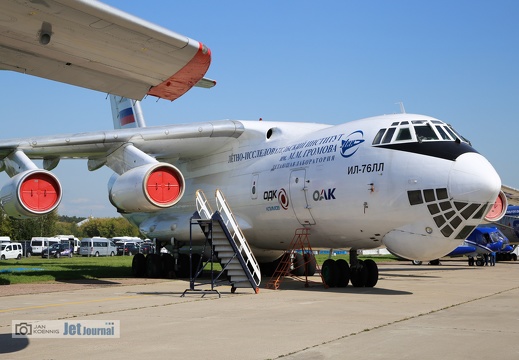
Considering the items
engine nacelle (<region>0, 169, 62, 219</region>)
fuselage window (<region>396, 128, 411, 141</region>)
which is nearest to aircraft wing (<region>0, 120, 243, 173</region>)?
engine nacelle (<region>0, 169, 62, 219</region>)

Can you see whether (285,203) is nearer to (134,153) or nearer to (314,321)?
(134,153)

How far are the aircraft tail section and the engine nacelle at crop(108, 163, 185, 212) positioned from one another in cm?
675

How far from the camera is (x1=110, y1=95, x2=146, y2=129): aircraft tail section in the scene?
2139 cm

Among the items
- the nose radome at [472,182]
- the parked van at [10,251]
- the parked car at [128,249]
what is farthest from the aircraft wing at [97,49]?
the parked car at [128,249]

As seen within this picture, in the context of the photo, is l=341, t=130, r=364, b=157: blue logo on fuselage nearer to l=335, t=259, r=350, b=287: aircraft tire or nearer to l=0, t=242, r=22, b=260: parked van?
l=335, t=259, r=350, b=287: aircraft tire

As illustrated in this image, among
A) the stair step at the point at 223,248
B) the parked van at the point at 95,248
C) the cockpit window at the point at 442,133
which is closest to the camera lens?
the cockpit window at the point at 442,133

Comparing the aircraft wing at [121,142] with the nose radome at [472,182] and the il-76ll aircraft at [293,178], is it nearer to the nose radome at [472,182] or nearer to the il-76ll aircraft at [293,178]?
the il-76ll aircraft at [293,178]

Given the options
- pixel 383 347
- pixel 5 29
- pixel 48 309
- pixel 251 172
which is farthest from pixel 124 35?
pixel 251 172

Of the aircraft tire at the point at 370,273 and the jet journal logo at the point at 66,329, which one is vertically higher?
the aircraft tire at the point at 370,273

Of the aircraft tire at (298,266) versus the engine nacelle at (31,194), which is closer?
the engine nacelle at (31,194)

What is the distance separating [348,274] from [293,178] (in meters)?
2.42

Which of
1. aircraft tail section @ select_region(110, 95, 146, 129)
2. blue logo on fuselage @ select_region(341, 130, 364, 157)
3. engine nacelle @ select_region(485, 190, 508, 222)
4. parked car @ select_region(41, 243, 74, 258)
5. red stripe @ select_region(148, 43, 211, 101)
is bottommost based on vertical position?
parked car @ select_region(41, 243, 74, 258)

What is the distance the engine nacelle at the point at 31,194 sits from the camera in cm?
1377

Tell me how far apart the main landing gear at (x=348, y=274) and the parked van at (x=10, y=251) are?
124 feet
